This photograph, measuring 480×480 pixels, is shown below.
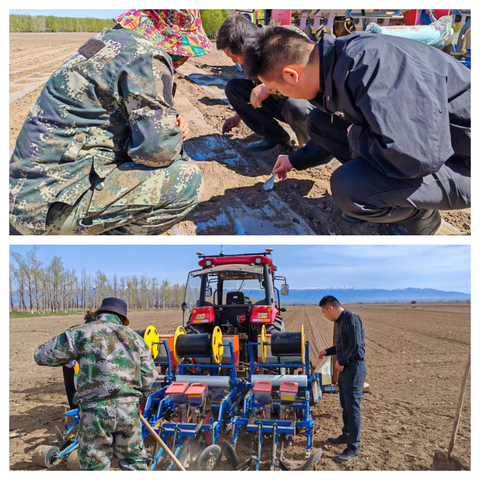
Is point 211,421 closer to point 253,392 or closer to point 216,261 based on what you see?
point 253,392

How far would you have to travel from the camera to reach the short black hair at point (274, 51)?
7.72ft

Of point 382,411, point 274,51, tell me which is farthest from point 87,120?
point 382,411

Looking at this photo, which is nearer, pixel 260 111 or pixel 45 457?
pixel 45 457

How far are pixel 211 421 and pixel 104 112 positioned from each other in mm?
2442

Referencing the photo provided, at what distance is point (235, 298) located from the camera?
5035 millimetres

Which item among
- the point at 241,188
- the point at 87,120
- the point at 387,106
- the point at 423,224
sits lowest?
the point at 423,224

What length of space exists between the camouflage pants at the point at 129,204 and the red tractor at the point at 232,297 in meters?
1.64

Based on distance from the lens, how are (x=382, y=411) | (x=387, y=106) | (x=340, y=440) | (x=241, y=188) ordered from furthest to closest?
(x=382, y=411)
(x=241, y=188)
(x=340, y=440)
(x=387, y=106)

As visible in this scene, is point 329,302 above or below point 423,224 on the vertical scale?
below

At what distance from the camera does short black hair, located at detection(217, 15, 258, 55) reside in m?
3.78

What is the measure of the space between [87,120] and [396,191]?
2079 mm

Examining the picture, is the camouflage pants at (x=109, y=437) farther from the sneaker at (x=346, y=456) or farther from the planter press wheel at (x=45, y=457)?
the sneaker at (x=346, y=456)

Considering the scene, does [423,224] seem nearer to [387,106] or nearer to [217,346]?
[387,106]

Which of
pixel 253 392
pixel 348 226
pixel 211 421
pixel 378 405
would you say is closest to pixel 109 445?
pixel 211 421
